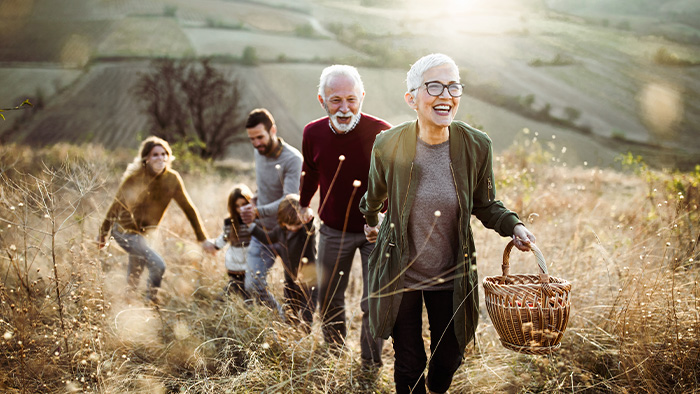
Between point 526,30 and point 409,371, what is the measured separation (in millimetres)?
43371

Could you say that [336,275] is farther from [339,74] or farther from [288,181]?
[339,74]

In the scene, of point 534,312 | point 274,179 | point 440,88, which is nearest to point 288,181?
point 274,179

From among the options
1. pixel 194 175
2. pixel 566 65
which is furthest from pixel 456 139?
pixel 566 65

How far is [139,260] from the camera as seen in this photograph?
450 centimetres

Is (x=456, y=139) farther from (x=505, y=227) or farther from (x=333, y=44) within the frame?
(x=333, y=44)

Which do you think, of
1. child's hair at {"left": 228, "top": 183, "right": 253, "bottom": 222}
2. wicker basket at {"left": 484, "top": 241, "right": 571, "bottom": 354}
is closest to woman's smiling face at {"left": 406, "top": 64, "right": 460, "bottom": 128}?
wicker basket at {"left": 484, "top": 241, "right": 571, "bottom": 354}

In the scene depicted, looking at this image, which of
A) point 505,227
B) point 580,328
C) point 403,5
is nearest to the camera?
point 505,227

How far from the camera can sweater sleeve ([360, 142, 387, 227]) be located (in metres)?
2.52

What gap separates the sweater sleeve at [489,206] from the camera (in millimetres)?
2371

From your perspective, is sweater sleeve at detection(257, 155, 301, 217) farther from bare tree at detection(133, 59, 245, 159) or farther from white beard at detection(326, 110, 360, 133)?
bare tree at detection(133, 59, 245, 159)

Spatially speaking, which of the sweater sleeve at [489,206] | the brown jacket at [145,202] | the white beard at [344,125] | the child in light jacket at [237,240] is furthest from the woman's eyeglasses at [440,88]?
the brown jacket at [145,202]

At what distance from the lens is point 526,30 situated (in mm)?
40062

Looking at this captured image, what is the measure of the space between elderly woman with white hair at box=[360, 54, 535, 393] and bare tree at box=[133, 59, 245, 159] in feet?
65.8

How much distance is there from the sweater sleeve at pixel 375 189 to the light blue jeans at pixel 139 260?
2.67 meters
